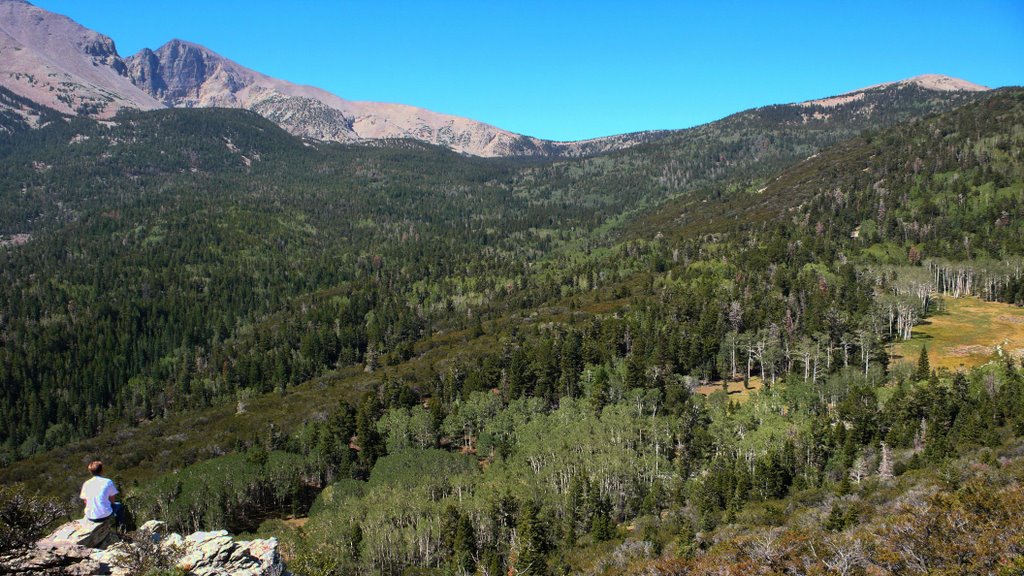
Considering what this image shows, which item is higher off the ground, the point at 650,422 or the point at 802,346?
the point at 802,346

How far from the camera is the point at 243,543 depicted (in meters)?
29.6

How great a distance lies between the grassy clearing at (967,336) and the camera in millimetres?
115938

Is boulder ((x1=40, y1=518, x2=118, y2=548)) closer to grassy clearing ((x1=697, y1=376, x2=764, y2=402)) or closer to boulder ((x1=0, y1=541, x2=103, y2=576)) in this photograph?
boulder ((x1=0, y1=541, x2=103, y2=576))

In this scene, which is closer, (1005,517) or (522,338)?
(1005,517)

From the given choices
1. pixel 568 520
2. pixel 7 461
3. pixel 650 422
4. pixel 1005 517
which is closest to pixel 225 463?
pixel 568 520

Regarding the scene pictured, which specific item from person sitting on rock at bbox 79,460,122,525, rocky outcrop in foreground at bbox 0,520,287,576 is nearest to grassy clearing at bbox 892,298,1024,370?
rocky outcrop in foreground at bbox 0,520,287,576

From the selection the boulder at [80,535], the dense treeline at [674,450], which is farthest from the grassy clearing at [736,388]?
the boulder at [80,535]

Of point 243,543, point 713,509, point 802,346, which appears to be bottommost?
point 713,509

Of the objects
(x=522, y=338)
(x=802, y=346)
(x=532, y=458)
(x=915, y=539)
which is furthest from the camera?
(x=522, y=338)

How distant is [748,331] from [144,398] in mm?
197651

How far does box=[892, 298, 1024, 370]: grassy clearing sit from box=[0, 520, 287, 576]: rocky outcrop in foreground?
405 feet

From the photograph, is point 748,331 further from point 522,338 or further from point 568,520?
point 568,520

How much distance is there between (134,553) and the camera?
80.2ft

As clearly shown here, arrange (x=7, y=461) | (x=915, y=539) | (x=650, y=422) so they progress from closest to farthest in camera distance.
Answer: (x=915, y=539) → (x=650, y=422) → (x=7, y=461)
